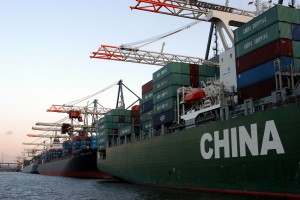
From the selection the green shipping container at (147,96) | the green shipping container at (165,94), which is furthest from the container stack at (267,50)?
the green shipping container at (147,96)

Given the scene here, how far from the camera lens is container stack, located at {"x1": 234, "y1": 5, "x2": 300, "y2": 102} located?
1956cm

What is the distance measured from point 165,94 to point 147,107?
659cm

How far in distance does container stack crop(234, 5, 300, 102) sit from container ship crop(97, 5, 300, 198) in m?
0.06

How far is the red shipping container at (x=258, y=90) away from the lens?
20.1m

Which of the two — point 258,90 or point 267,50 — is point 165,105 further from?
point 267,50

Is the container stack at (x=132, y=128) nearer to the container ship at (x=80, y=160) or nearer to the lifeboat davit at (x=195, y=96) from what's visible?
the container ship at (x=80, y=160)

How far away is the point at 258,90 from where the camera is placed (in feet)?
68.7

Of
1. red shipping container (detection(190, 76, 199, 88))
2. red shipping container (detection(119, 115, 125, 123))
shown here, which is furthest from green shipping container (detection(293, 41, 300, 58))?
red shipping container (detection(119, 115, 125, 123))

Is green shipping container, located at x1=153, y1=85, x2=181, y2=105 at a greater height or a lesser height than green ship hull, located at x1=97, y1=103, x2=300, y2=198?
greater

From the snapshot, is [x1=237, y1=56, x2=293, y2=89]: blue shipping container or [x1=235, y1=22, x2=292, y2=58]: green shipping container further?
[x1=235, y1=22, x2=292, y2=58]: green shipping container

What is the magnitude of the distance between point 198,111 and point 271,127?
31.6 ft

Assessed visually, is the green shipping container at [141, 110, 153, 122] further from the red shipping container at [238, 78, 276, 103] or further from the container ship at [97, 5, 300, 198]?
the red shipping container at [238, 78, 276, 103]

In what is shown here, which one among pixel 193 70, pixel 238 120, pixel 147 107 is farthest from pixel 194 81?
pixel 238 120

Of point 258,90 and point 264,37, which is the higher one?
point 264,37
